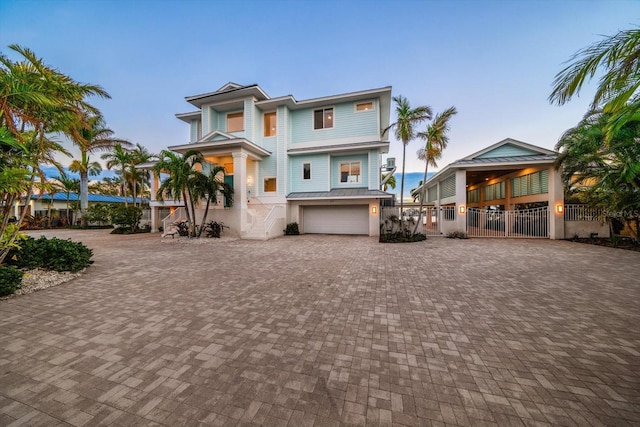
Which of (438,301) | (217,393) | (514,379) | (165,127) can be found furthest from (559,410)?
(165,127)

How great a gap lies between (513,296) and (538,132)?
34.8 metres

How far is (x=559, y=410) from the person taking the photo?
80.0 inches

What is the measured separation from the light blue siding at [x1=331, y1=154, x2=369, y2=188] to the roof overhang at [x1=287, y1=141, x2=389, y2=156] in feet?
2.22

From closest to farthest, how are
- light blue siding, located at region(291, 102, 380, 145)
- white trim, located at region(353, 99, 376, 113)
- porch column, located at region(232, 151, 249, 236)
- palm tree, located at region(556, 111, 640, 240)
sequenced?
palm tree, located at region(556, 111, 640, 240)
porch column, located at region(232, 151, 249, 236)
white trim, located at region(353, 99, 376, 113)
light blue siding, located at region(291, 102, 380, 145)

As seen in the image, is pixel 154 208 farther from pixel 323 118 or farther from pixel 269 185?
pixel 323 118

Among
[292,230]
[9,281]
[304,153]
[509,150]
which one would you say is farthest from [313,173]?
[9,281]

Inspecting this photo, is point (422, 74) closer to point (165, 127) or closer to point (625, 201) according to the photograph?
point (625, 201)

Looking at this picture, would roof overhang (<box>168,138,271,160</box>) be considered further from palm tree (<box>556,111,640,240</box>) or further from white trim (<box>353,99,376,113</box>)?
palm tree (<box>556,111,640,240</box>)

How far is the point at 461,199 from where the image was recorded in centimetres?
1473

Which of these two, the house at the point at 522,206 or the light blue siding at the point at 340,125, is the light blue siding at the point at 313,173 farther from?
the house at the point at 522,206

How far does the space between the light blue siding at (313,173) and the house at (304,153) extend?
74 millimetres

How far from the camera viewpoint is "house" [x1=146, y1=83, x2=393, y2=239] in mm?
15852

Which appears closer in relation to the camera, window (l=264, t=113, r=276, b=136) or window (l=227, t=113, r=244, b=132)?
window (l=264, t=113, r=276, b=136)

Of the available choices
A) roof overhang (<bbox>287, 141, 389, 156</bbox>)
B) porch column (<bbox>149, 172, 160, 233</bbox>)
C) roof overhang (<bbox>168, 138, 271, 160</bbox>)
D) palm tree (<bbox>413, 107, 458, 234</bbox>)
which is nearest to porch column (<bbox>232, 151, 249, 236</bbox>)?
roof overhang (<bbox>168, 138, 271, 160</bbox>)
